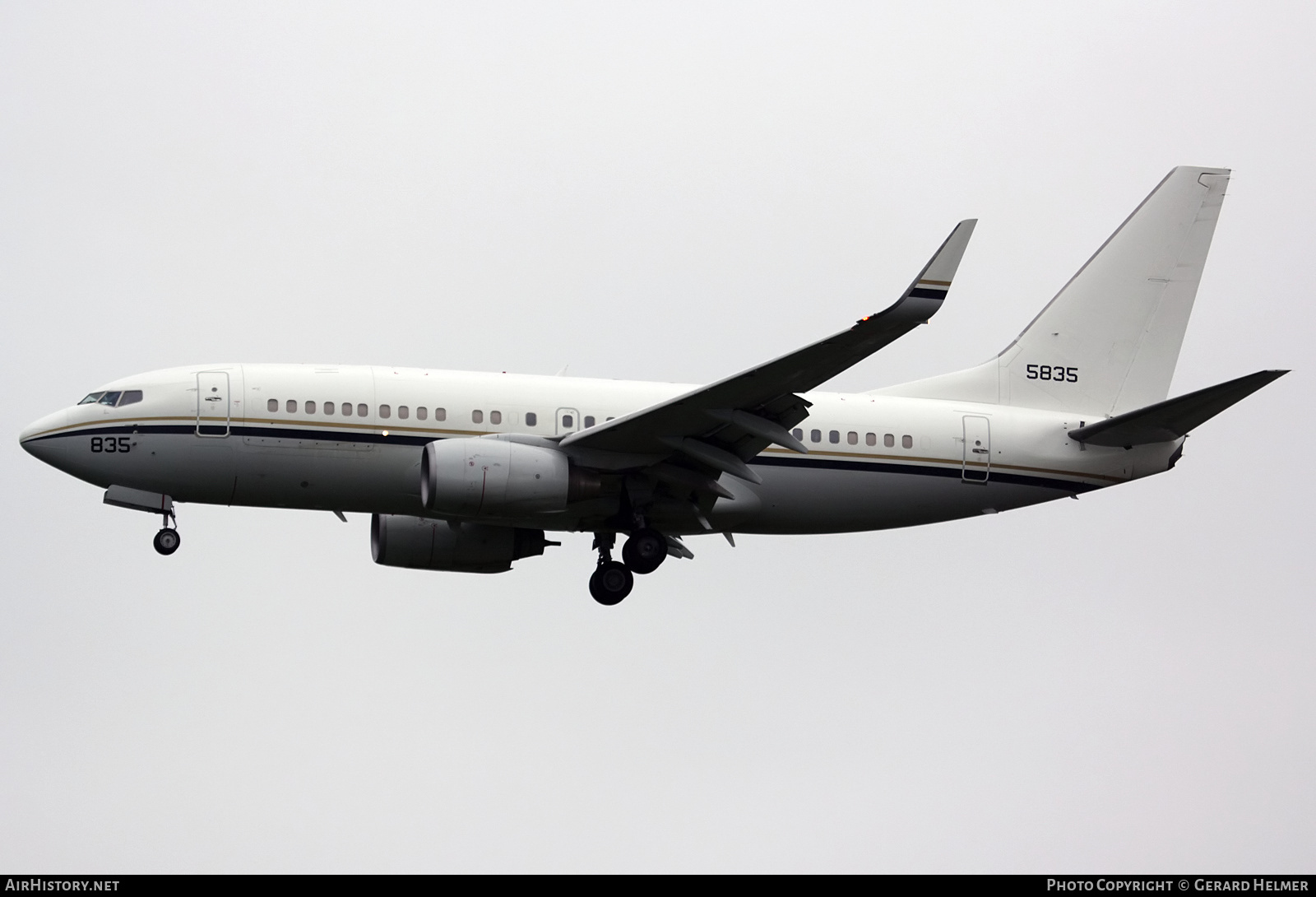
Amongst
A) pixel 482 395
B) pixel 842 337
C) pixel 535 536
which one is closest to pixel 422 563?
pixel 535 536

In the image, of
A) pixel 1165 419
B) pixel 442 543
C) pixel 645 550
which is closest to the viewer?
pixel 645 550

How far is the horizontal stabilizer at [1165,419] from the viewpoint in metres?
31.8

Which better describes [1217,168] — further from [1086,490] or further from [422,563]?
[422,563]

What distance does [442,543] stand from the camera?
35656 millimetres

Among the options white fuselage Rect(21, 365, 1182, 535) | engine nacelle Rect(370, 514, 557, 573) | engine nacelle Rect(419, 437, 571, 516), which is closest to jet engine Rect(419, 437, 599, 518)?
engine nacelle Rect(419, 437, 571, 516)

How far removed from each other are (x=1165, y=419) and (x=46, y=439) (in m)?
22.0

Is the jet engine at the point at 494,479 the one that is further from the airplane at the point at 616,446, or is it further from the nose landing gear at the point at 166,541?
the nose landing gear at the point at 166,541

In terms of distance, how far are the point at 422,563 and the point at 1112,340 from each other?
16.1 meters

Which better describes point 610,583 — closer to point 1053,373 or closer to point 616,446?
point 616,446

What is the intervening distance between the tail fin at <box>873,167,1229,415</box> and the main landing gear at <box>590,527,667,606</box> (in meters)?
6.62

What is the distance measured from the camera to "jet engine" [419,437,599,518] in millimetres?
30391

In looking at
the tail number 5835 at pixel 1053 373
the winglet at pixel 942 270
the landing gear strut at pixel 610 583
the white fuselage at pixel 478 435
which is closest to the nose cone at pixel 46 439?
the white fuselage at pixel 478 435

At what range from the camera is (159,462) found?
31.3m

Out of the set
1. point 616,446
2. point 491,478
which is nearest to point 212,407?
point 491,478
